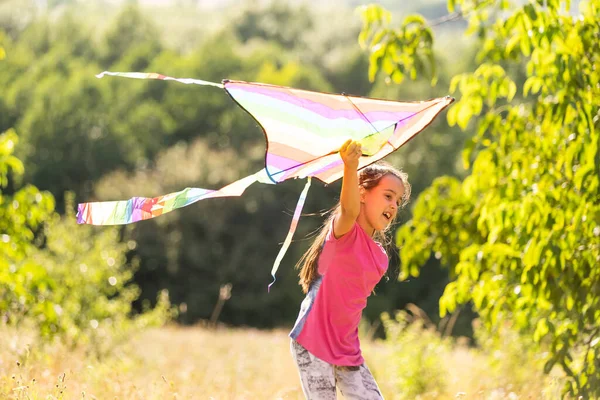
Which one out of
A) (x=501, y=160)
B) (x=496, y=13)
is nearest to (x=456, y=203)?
(x=501, y=160)

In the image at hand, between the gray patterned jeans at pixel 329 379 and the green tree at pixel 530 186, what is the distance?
144 centimetres

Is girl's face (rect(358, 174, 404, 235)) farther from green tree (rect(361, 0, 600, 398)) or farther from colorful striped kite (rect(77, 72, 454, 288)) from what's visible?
green tree (rect(361, 0, 600, 398))

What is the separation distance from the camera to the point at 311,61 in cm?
5406

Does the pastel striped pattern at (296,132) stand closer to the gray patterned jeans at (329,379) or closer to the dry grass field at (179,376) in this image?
the gray patterned jeans at (329,379)

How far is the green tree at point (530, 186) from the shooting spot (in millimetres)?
4363

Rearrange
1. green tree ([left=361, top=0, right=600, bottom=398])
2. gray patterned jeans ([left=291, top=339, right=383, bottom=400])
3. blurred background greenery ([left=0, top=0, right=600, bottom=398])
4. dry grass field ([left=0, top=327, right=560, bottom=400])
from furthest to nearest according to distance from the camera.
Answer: blurred background greenery ([left=0, top=0, right=600, bottom=398]), green tree ([left=361, top=0, right=600, bottom=398]), dry grass field ([left=0, top=327, right=560, bottom=400]), gray patterned jeans ([left=291, top=339, right=383, bottom=400])

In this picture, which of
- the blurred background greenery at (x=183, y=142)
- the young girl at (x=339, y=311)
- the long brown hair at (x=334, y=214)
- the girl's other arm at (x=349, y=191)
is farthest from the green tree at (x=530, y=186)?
the blurred background greenery at (x=183, y=142)

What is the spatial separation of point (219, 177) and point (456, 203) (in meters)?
27.2

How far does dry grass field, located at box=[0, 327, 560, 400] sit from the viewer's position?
4047 mm

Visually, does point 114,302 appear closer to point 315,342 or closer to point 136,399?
point 136,399

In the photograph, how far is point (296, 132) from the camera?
336 cm

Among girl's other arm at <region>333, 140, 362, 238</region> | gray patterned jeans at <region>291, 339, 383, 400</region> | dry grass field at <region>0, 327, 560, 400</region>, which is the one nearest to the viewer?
girl's other arm at <region>333, 140, 362, 238</region>

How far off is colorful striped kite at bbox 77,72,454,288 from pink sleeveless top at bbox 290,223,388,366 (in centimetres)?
23

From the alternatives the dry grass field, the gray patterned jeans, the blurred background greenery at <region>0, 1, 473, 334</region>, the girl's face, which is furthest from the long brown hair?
the blurred background greenery at <region>0, 1, 473, 334</region>
